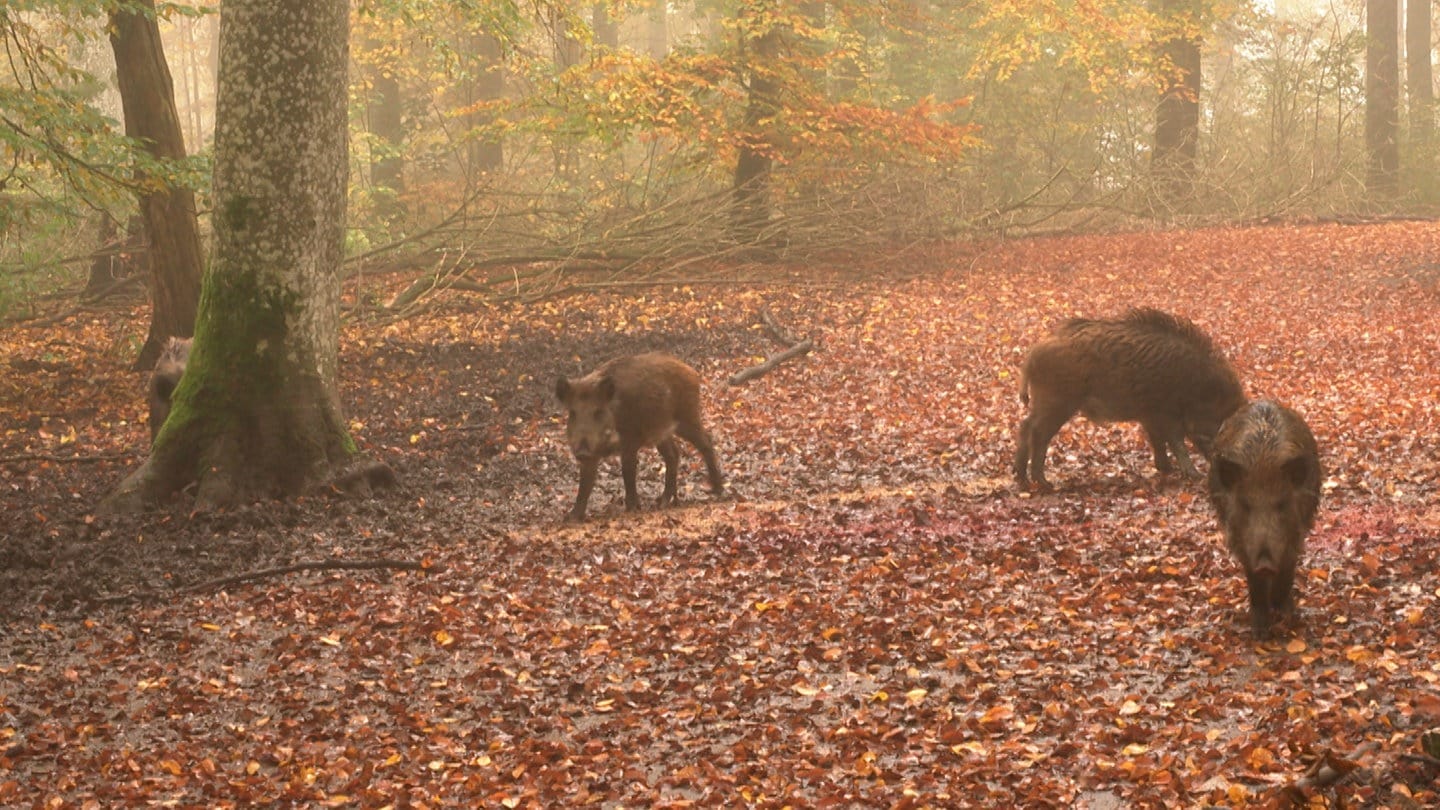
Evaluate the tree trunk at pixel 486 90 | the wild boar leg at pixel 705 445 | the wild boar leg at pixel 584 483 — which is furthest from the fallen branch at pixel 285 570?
the tree trunk at pixel 486 90

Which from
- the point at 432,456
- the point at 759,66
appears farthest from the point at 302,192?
the point at 759,66

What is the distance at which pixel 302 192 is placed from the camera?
10.3 meters

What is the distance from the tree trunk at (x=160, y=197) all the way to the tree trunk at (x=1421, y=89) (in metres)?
24.0

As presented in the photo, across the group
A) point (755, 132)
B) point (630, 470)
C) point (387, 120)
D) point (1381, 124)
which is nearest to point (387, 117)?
point (387, 120)

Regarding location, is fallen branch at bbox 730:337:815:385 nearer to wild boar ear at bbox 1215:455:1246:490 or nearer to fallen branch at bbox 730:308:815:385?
fallen branch at bbox 730:308:815:385

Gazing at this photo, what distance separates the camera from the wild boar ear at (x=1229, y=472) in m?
6.20

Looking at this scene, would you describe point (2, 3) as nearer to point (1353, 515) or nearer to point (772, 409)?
point (772, 409)

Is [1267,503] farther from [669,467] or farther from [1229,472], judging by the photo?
[669,467]

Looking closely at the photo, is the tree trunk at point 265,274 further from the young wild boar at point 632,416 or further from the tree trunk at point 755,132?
the tree trunk at point 755,132

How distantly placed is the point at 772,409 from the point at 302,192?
5.67 metres

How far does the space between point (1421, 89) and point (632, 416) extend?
86.3 ft

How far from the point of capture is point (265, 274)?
10336 mm

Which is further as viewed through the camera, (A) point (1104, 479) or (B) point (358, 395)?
(B) point (358, 395)

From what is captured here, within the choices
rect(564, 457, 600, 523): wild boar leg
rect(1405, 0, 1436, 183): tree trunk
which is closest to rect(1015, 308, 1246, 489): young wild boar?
rect(564, 457, 600, 523): wild boar leg
